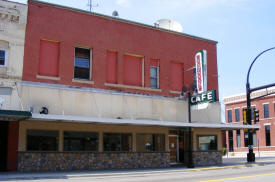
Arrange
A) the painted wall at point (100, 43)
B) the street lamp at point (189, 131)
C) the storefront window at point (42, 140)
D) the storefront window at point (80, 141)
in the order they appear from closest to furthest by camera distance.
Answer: the storefront window at point (42, 140) < the painted wall at point (100, 43) < the storefront window at point (80, 141) < the street lamp at point (189, 131)

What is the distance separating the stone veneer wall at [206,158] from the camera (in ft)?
81.4

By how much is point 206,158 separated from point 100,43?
10.8 metres

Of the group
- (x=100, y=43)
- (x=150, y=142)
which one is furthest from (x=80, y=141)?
(x=100, y=43)

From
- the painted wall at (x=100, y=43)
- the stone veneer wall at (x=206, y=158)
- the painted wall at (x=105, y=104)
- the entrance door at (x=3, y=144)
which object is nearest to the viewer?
the entrance door at (x=3, y=144)

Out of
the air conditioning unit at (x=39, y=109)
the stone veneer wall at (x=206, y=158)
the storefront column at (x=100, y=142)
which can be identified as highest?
the air conditioning unit at (x=39, y=109)

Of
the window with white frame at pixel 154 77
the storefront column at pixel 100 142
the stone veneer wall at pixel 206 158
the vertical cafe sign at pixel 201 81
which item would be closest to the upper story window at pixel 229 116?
the stone veneer wall at pixel 206 158

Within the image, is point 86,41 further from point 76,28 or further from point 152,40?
point 152,40

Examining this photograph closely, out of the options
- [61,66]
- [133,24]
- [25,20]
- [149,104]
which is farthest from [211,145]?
[25,20]

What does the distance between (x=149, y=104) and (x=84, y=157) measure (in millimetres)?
5394

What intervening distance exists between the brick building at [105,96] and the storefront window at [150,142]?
64 mm

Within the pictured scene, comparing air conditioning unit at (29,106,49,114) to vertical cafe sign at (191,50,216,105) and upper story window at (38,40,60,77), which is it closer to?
upper story window at (38,40,60,77)

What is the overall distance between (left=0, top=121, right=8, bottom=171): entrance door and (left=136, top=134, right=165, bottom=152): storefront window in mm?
7828

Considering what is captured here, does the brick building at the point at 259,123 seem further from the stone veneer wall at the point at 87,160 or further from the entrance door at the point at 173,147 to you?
the stone veneer wall at the point at 87,160

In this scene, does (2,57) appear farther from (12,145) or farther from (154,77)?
(154,77)
